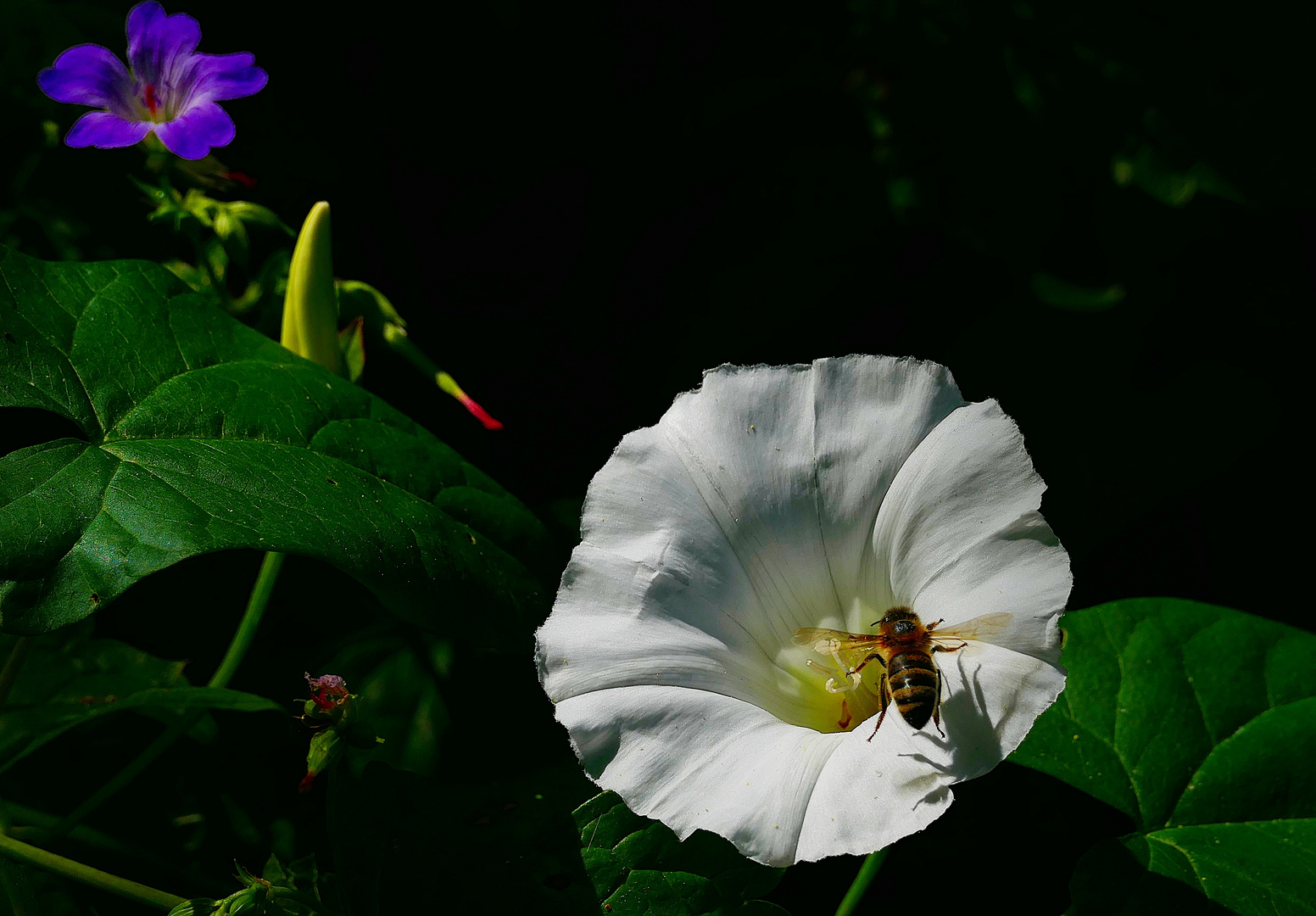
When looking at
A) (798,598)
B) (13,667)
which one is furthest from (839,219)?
(13,667)

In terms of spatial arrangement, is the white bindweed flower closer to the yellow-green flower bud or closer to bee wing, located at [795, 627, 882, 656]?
bee wing, located at [795, 627, 882, 656]

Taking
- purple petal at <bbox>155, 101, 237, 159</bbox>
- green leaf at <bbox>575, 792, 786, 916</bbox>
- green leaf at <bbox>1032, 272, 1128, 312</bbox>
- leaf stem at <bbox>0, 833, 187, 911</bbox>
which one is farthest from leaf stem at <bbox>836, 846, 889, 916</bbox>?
purple petal at <bbox>155, 101, 237, 159</bbox>

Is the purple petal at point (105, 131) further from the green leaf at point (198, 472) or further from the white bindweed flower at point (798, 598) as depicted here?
the white bindweed flower at point (798, 598)

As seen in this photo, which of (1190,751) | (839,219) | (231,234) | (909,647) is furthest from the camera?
(839,219)

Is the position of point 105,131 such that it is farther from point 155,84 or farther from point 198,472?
point 198,472

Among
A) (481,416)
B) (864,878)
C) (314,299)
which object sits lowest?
(864,878)

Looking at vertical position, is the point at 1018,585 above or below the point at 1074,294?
below

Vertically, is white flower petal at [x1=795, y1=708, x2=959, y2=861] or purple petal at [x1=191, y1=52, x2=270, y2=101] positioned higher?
purple petal at [x1=191, y1=52, x2=270, y2=101]

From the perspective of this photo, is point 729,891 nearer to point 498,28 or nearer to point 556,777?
point 556,777
